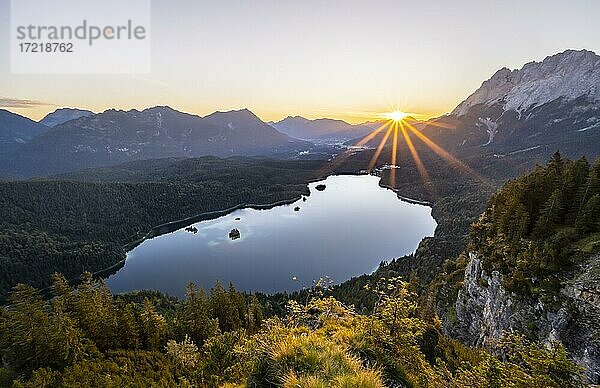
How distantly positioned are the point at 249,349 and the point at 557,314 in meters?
19.0

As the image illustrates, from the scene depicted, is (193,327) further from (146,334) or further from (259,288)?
(259,288)

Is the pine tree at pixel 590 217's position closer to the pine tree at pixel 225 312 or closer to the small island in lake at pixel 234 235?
the pine tree at pixel 225 312

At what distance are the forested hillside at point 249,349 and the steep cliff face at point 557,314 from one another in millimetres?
2825

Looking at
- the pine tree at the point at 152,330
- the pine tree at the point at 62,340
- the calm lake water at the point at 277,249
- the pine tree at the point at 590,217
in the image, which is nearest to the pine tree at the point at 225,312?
the pine tree at the point at 152,330

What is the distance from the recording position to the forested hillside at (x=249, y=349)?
7.50 metres

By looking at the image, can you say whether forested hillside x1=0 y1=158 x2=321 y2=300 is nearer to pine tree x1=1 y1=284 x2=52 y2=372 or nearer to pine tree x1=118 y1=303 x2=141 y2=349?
pine tree x1=118 y1=303 x2=141 y2=349

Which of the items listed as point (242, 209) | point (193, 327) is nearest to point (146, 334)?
point (193, 327)

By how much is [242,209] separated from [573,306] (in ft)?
560

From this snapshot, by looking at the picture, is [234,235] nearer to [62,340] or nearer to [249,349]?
[62,340]

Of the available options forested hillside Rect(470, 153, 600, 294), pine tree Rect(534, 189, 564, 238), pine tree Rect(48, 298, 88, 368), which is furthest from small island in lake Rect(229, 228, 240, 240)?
pine tree Rect(534, 189, 564, 238)

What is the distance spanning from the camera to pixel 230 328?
127 ft

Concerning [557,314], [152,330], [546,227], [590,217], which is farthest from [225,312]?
[590,217]

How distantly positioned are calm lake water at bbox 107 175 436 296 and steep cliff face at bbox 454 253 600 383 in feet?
198

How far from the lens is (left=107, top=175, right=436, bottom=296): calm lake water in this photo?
90.6m
